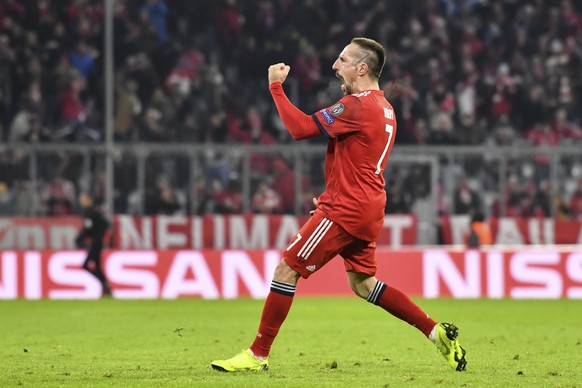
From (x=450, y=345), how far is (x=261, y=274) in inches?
446

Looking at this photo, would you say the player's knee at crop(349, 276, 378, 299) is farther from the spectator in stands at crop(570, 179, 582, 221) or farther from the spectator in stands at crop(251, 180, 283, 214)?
the spectator in stands at crop(570, 179, 582, 221)

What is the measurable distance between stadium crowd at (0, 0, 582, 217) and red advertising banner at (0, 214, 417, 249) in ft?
1.03

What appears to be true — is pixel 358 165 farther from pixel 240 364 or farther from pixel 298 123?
pixel 240 364

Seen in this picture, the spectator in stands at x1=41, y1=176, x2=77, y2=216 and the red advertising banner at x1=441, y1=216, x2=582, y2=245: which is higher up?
the spectator in stands at x1=41, y1=176, x2=77, y2=216

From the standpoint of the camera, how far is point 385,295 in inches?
327

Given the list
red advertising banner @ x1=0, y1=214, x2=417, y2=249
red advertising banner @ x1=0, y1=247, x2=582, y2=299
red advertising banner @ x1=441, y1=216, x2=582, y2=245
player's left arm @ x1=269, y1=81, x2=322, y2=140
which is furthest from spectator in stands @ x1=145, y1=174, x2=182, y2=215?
player's left arm @ x1=269, y1=81, x2=322, y2=140

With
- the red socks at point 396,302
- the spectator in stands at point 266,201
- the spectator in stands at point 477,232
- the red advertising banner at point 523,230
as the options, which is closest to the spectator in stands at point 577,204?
the red advertising banner at point 523,230

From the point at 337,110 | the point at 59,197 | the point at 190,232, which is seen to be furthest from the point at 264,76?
the point at 337,110

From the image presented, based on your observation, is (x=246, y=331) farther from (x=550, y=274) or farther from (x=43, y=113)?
(x=43, y=113)

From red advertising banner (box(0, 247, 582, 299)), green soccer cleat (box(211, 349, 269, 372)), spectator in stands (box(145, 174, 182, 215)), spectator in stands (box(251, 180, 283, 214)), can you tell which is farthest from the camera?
spectator in stands (box(251, 180, 283, 214))

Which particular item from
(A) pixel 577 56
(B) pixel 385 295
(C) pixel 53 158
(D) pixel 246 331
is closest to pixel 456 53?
(A) pixel 577 56

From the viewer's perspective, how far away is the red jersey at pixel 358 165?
26.3 feet

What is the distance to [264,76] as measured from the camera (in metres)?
24.7

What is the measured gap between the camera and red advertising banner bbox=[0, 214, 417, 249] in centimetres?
1952
